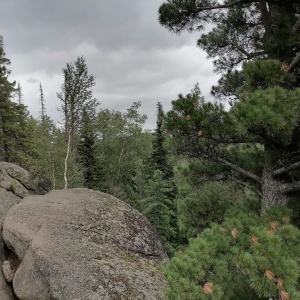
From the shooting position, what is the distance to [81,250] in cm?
805

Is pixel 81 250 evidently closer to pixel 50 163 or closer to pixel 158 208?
pixel 50 163

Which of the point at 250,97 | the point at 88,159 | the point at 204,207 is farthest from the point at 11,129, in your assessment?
the point at 250,97

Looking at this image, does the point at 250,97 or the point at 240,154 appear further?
the point at 240,154

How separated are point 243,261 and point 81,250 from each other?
5.81 m

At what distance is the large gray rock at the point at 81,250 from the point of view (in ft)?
23.5

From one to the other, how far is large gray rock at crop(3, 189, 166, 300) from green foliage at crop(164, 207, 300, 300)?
3.91 m

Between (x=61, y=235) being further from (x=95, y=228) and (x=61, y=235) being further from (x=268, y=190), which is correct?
(x=268, y=190)

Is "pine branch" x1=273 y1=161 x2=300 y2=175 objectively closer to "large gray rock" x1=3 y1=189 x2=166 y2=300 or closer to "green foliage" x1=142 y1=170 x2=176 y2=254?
"large gray rock" x1=3 y1=189 x2=166 y2=300

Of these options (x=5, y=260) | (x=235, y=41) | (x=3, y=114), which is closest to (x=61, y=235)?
(x=5, y=260)

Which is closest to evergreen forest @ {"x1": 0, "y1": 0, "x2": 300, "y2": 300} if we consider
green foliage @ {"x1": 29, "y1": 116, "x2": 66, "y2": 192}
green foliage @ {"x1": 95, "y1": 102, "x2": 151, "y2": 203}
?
green foliage @ {"x1": 29, "y1": 116, "x2": 66, "y2": 192}

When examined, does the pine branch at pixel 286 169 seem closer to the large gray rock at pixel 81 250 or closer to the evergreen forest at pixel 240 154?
the evergreen forest at pixel 240 154

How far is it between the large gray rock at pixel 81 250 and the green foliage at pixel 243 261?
3.91 metres

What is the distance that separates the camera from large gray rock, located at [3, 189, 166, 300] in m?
7.16

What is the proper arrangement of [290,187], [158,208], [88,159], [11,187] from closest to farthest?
[290,187] → [11,187] → [158,208] → [88,159]
